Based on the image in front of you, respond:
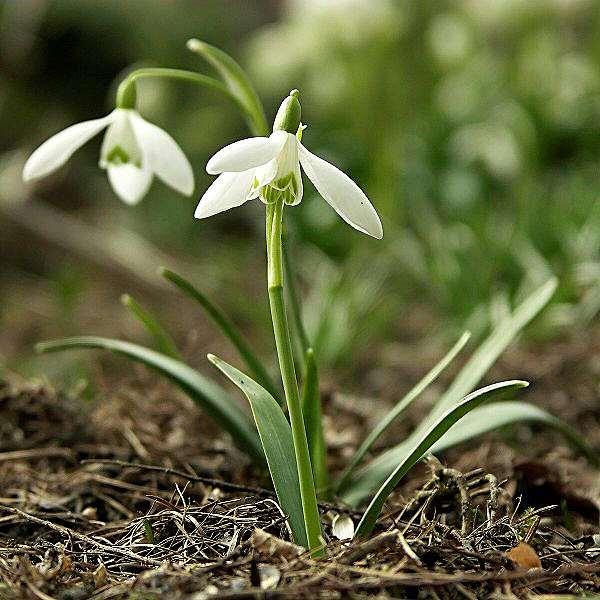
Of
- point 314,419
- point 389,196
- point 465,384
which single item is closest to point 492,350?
point 465,384

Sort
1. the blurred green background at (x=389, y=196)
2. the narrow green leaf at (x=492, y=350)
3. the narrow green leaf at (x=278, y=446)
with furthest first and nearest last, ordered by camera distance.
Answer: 1. the blurred green background at (x=389, y=196)
2. the narrow green leaf at (x=492, y=350)
3. the narrow green leaf at (x=278, y=446)

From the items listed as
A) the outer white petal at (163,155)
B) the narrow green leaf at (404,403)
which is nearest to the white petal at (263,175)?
the outer white petal at (163,155)

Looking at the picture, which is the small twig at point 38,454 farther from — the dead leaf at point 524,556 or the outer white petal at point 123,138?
the dead leaf at point 524,556

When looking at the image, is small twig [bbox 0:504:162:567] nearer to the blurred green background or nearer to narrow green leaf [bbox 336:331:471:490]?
narrow green leaf [bbox 336:331:471:490]

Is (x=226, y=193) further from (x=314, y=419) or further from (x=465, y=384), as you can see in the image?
(x=465, y=384)

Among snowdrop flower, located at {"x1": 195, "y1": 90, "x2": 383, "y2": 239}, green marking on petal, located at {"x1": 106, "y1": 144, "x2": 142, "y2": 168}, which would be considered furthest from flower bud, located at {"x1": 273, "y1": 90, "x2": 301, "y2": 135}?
green marking on petal, located at {"x1": 106, "y1": 144, "x2": 142, "y2": 168}

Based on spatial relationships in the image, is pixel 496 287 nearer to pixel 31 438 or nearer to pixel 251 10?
pixel 31 438
